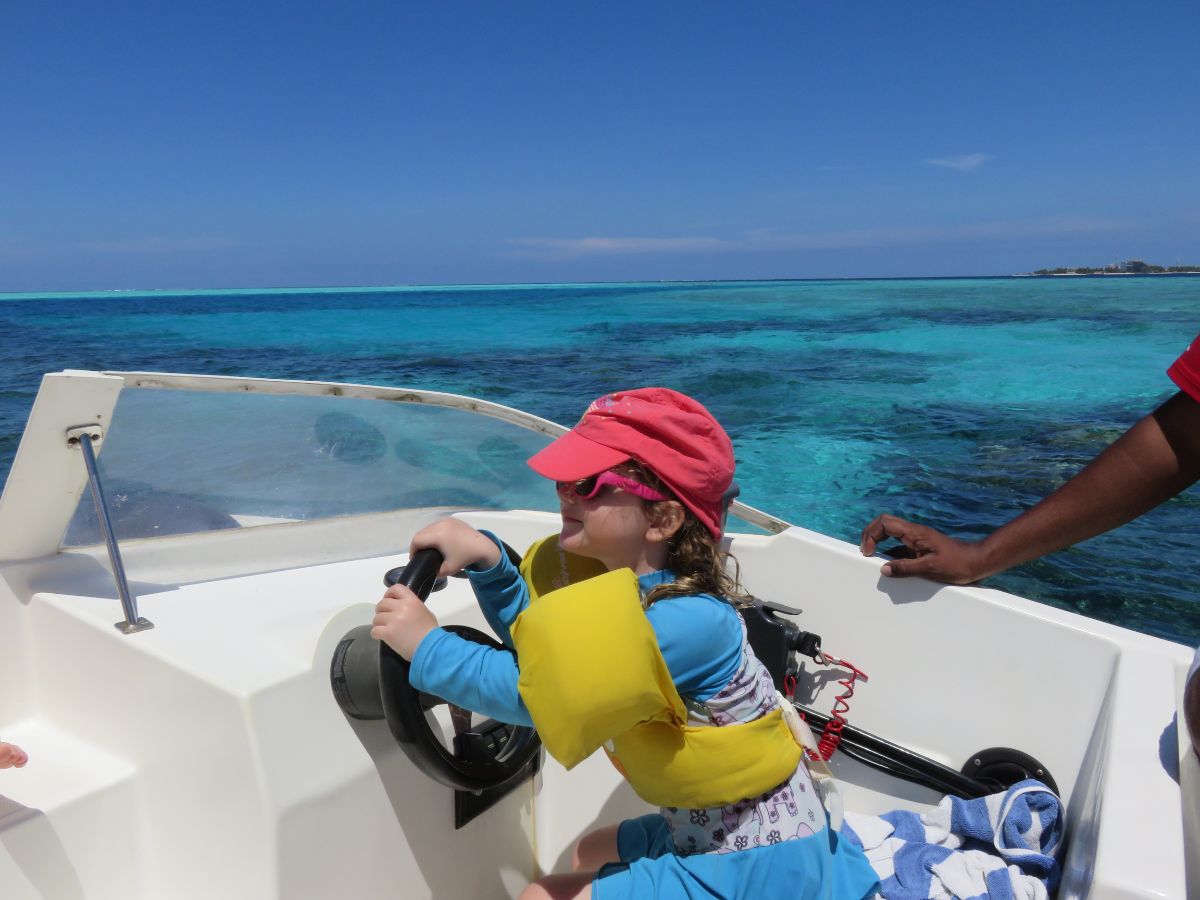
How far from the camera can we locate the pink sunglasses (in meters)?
1.19

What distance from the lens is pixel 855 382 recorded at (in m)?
13.7

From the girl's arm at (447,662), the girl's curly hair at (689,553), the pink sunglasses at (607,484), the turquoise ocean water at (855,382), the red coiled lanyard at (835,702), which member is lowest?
the turquoise ocean water at (855,382)

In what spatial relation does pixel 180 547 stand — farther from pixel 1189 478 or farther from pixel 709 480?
pixel 1189 478

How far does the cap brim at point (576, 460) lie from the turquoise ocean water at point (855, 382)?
438 centimetres

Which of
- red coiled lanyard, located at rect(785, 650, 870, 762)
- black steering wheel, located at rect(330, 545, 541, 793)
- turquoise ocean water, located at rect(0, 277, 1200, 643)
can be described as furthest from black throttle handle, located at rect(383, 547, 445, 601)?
turquoise ocean water, located at rect(0, 277, 1200, 643)

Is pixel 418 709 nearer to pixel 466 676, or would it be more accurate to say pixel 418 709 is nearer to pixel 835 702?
pixel 466 676

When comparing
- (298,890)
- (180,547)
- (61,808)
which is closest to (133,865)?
(61,808)

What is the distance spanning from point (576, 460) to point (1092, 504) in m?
1.02

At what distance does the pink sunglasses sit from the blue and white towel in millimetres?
732

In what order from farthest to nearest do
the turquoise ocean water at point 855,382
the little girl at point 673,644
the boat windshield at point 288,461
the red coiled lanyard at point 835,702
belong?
the turquoise ocean water at point 855,382
the red coiled lanyard at point 835,702
the boat windshield at point 288,461
the little girl at point 673,644

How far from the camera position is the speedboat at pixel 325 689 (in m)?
1.21

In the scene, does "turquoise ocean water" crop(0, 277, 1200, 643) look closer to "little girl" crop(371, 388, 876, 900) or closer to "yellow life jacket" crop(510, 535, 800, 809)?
"little girl" crop(371, 388, 876, 900)

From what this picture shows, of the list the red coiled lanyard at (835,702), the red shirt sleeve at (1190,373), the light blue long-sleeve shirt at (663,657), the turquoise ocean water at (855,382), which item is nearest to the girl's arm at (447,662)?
the light blue long-sleeve shirt at (663,657)

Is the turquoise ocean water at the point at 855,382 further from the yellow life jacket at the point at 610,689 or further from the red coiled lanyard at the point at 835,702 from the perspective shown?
the yellow life jacket at the point at 610,689
